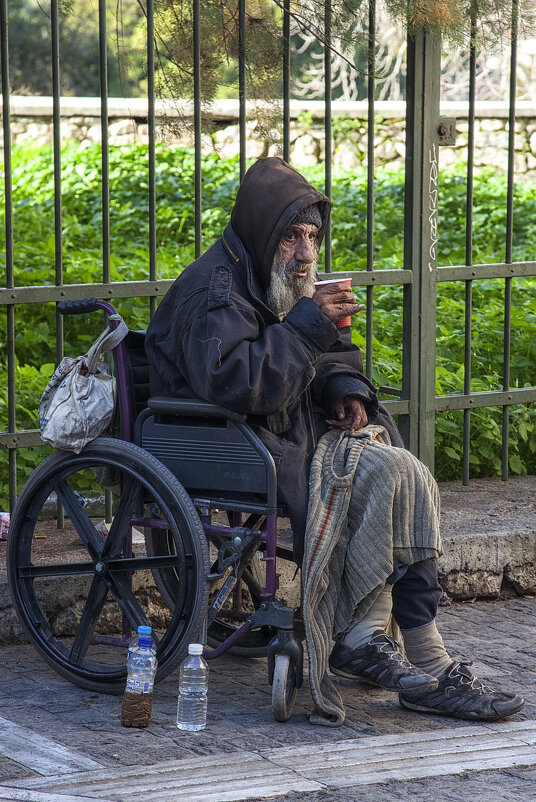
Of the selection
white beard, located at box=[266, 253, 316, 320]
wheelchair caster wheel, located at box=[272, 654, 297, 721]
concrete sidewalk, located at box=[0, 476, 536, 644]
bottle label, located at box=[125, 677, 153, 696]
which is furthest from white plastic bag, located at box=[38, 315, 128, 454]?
concrete sidewalk, located at box=[0, 476, 536, 644]

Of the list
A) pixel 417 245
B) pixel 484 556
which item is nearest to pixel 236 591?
pixel 484 556

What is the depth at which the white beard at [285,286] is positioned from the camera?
11.7 feet

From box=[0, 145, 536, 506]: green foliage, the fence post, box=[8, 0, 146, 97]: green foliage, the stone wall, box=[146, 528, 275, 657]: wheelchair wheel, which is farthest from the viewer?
box=[8, 0, 146, 97]: green foliage

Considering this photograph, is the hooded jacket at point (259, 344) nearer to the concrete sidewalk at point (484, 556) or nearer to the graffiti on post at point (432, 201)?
the concrete sidewalk at point (484, 556)

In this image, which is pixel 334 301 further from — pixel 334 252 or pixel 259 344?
pixel 334 252

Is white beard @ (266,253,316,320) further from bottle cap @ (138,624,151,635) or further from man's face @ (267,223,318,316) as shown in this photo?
bottle cap @ (138,624,151,635)

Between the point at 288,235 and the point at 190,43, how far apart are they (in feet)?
4.70

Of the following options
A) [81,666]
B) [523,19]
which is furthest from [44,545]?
[523,19]

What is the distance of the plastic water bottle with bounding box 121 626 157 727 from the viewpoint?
321cm

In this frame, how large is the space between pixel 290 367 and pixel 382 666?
0.89 m

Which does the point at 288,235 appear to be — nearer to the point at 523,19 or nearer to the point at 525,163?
the point at 523,19

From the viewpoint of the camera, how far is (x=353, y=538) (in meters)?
3.36

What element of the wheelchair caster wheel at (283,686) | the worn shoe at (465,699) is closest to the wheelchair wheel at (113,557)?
the wheelchair caster wheel at (283,686)

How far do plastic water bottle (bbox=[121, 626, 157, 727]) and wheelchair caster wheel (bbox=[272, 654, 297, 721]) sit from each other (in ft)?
1.12
